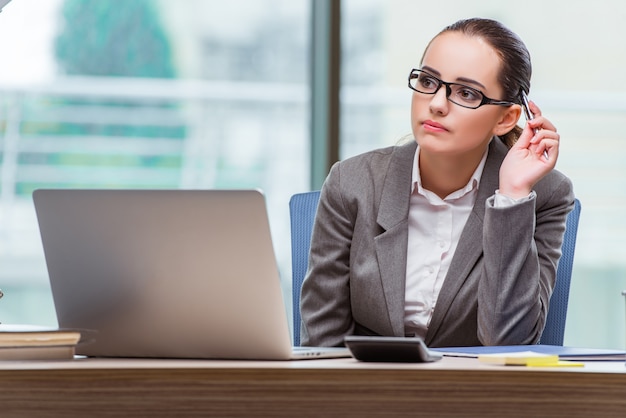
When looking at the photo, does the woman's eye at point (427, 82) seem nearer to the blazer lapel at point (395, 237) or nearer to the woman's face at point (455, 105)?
the woman's face at point (455, 105)

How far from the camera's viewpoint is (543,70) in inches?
136

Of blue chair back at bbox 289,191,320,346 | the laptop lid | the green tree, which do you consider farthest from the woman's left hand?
the green tree

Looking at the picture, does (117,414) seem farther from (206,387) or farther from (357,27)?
(357,27)

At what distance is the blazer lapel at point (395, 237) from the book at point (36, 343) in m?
0.69

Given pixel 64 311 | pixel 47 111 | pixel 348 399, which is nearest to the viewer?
pixel 348 399

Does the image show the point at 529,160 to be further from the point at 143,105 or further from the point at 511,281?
the point at 143,105

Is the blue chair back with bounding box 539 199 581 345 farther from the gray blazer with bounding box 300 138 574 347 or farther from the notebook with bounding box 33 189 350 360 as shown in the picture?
the notebook with bounding box 33 189 350 360

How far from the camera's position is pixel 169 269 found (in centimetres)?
106

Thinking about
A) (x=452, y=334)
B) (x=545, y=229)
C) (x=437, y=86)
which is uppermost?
(x=437, y=86)

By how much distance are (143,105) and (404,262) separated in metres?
1.99

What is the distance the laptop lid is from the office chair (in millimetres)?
734

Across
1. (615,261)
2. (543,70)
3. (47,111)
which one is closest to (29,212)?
(47,111)

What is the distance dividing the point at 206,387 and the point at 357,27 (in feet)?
8.82

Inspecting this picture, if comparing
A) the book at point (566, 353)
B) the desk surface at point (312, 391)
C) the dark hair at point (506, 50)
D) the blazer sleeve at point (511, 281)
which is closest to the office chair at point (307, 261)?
the blazer sleeve at point (511, 281)
